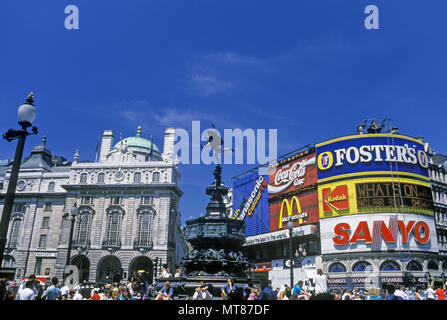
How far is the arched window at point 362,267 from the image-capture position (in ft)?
128

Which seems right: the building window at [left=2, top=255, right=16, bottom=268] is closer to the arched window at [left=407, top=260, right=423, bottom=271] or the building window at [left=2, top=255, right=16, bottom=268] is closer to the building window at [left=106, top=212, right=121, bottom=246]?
the building window at [left=106, top=212, right=121, bottom=246]

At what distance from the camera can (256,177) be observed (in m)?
57.6

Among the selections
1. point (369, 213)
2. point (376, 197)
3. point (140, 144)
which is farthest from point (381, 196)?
point (140, 144)

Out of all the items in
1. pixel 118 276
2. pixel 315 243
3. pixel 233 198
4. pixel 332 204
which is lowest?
pixel 118 276

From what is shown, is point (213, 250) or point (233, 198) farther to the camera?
point (233, 198)

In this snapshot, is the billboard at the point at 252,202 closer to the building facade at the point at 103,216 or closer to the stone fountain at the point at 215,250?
the building facade at the point at 103,216

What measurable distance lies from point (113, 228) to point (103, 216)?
2489 mm

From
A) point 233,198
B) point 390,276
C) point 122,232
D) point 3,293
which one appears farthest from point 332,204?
point 3,293

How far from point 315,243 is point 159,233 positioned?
22.0 metres

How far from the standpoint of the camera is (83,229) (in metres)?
53.2

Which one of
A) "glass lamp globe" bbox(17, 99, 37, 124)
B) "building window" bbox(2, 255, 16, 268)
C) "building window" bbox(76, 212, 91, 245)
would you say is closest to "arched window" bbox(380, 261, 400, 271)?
"glass lamp globe" bbox(17, 99, 37, 124)

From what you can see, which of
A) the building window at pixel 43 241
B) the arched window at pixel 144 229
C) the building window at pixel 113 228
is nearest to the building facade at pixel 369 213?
the arched window at pixel 144 229
